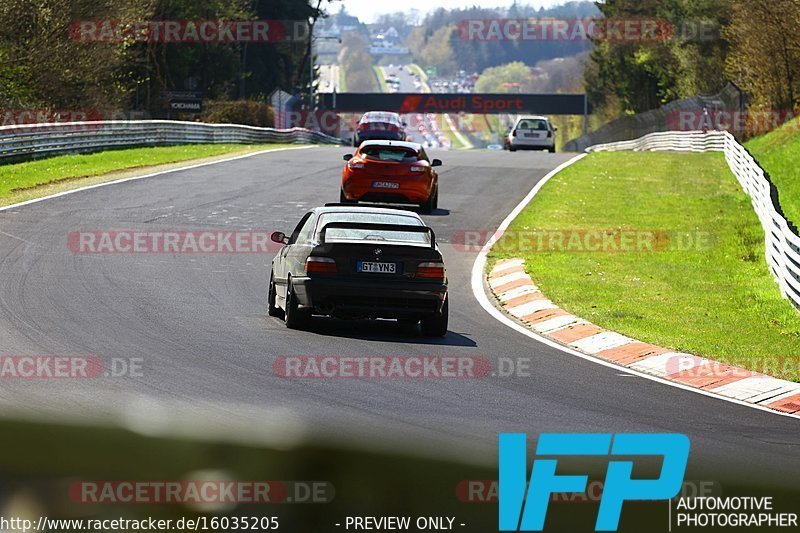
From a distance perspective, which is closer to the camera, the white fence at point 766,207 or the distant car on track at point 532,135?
the white fence at point 766,207

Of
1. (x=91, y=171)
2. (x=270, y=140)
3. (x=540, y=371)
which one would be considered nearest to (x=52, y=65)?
(x=270, y=140)

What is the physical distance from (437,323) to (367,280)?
0.90 meters

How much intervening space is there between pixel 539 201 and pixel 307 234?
1582 centimetres

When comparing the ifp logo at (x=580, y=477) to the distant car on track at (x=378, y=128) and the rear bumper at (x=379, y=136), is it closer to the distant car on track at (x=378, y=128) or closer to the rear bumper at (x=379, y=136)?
the rear bumper at (x=379, y=136)

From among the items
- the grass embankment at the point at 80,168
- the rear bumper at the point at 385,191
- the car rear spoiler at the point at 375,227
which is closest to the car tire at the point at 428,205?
the rear bumper at the point at 385,191

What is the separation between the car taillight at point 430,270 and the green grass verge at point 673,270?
2.25 m

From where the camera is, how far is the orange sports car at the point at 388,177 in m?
26.8

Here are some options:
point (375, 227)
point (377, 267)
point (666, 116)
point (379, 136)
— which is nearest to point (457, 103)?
point (666, 116)

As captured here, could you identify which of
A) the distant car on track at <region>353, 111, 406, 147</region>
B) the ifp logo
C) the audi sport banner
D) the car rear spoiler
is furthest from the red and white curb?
the audi sport banner

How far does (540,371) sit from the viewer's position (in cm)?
1205

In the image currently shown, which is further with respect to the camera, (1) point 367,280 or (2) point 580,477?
(1) point 367,280

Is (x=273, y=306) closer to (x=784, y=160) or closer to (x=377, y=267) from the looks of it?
(x=377, y=267)

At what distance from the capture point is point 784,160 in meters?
37.0

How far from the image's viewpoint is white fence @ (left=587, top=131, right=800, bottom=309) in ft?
54.0
